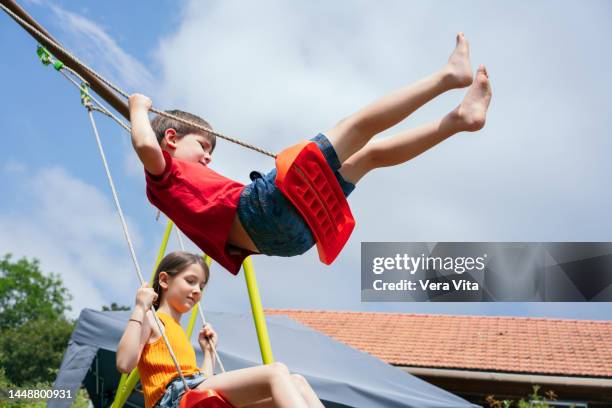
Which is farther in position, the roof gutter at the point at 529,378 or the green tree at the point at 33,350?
the green tree at the point at 33,350

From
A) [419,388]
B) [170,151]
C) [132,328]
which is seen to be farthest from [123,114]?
[419,388]

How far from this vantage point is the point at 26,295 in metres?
35.8

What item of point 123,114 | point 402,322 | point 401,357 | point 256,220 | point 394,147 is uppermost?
point 402,322

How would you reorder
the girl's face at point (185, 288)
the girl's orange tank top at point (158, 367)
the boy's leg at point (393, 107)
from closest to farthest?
the boy's leg at point (393, 107)
the girl's orange tank top at point (158, 367)
the girl's face at point (185, 288)

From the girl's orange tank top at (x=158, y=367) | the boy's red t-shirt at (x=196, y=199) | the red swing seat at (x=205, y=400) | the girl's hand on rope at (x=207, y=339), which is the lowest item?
the red swing seat at (x=205, y=400)

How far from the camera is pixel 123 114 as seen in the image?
3.03m

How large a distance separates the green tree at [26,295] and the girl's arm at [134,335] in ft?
113

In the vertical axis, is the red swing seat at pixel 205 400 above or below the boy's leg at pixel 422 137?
below

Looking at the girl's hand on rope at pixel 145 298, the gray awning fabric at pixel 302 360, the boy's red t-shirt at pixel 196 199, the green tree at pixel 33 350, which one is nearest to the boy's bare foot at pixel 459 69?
the boy's red t-shirt at pixel 196 199

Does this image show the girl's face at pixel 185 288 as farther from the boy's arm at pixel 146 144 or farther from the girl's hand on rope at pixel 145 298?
the boy's arm at pixel 146 144

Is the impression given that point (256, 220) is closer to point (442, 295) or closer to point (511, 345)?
point (442, 295)

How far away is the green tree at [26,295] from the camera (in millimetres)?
35406

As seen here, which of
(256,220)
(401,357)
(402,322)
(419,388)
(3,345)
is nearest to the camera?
(256,220)

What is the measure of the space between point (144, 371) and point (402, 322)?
1117 cm
